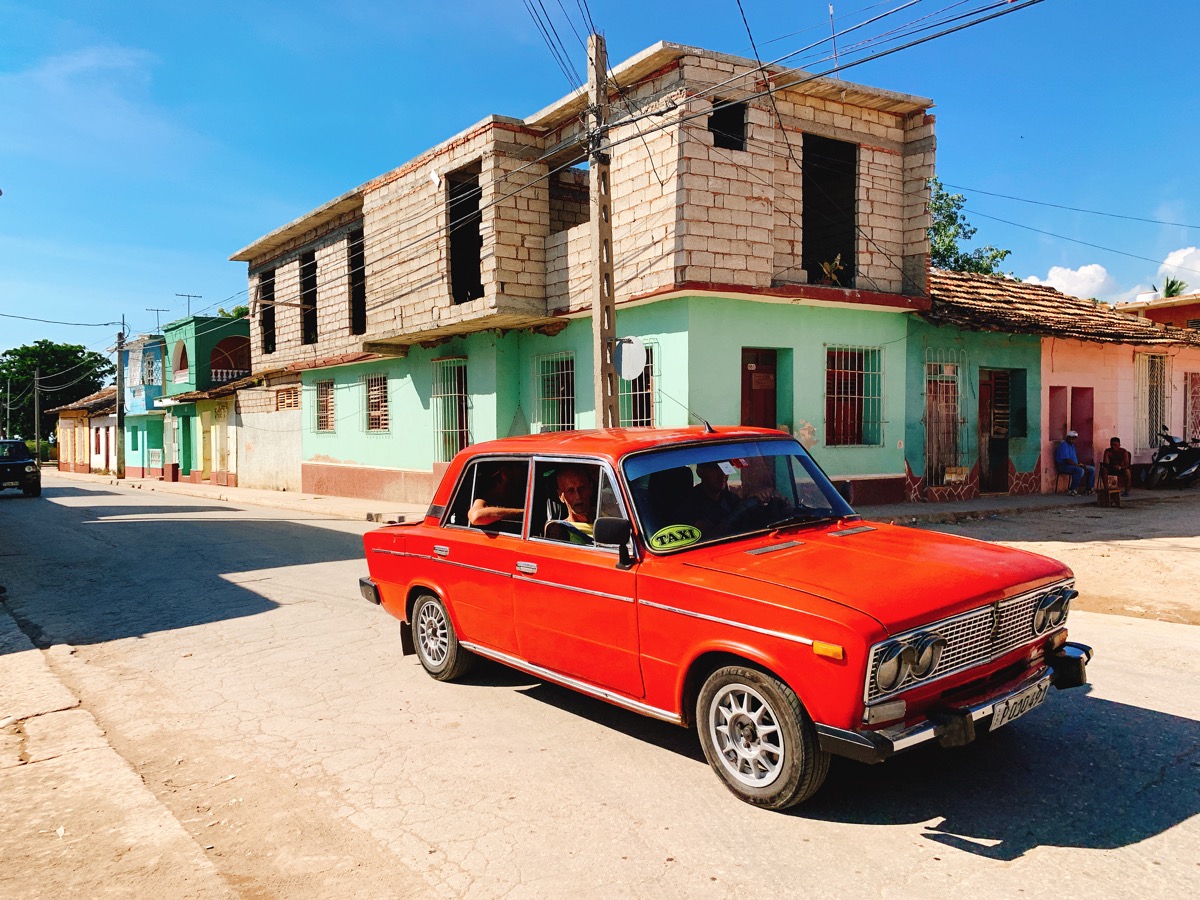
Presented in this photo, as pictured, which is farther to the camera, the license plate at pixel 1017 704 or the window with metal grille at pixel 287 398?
the window with metal grille at pixel 287 398

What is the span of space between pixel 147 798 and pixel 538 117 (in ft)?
46.2

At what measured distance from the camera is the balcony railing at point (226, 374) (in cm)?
3472

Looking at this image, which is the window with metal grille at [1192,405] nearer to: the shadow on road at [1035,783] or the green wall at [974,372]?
the green wall at [974,372]

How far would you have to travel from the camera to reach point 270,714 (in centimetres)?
500

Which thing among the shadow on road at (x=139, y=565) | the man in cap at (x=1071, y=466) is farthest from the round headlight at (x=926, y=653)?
the man in cap at (x=1071, y=466)

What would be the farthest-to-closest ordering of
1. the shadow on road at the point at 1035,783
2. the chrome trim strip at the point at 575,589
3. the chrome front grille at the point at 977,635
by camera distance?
the chrome trim strip at the point at 575,589 < the shadow on road at the point at 1035,783 < the chrome front grille at the point at 977,635

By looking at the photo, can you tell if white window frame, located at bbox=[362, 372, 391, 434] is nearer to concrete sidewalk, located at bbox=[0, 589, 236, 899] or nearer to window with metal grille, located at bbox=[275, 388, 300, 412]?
window with metal grille, located at bbox=[275, 388, 300, 412]

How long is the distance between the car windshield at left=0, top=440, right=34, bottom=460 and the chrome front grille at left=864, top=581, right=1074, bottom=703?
98.6 feet

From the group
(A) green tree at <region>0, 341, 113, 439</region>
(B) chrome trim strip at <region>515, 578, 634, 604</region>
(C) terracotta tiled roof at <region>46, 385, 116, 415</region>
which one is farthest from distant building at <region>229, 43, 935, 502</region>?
(A) green tree at <region>0, 341, 113, 439</region>

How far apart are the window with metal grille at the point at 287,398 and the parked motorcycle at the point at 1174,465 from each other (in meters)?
23.3

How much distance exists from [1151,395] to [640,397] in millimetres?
13736

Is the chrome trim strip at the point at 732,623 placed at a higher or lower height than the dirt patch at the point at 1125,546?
higher

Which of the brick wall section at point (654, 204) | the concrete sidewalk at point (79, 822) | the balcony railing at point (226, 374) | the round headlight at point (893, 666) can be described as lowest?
the concrete sidewalk at point (79, 822)

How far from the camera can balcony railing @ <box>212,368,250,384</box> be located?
114ft
